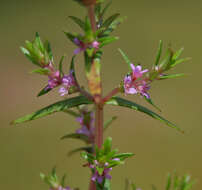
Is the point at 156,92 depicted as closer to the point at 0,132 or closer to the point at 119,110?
the point at 119,110

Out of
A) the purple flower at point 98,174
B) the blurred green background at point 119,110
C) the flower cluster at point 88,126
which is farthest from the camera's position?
the blurred green background at point 119,110

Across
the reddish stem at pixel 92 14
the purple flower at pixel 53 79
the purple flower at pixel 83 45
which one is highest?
the reddish stem at pixel 92 14

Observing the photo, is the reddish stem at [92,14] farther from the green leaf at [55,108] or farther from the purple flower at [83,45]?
the green leaf at [55,108]

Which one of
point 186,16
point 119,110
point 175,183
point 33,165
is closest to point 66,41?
point 119,110

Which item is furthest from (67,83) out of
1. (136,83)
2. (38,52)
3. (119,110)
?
(119,110)

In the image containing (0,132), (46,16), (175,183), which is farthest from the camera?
(46,16)

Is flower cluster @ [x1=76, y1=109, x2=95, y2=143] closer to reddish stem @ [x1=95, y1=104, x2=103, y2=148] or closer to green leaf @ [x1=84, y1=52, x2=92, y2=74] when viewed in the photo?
reddish stem @ [x1=95, y1=104, x2=103, y2=148]

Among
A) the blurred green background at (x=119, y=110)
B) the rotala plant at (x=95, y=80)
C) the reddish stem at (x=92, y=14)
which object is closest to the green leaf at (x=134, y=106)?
the rotala plant at (x=95, y=80)
